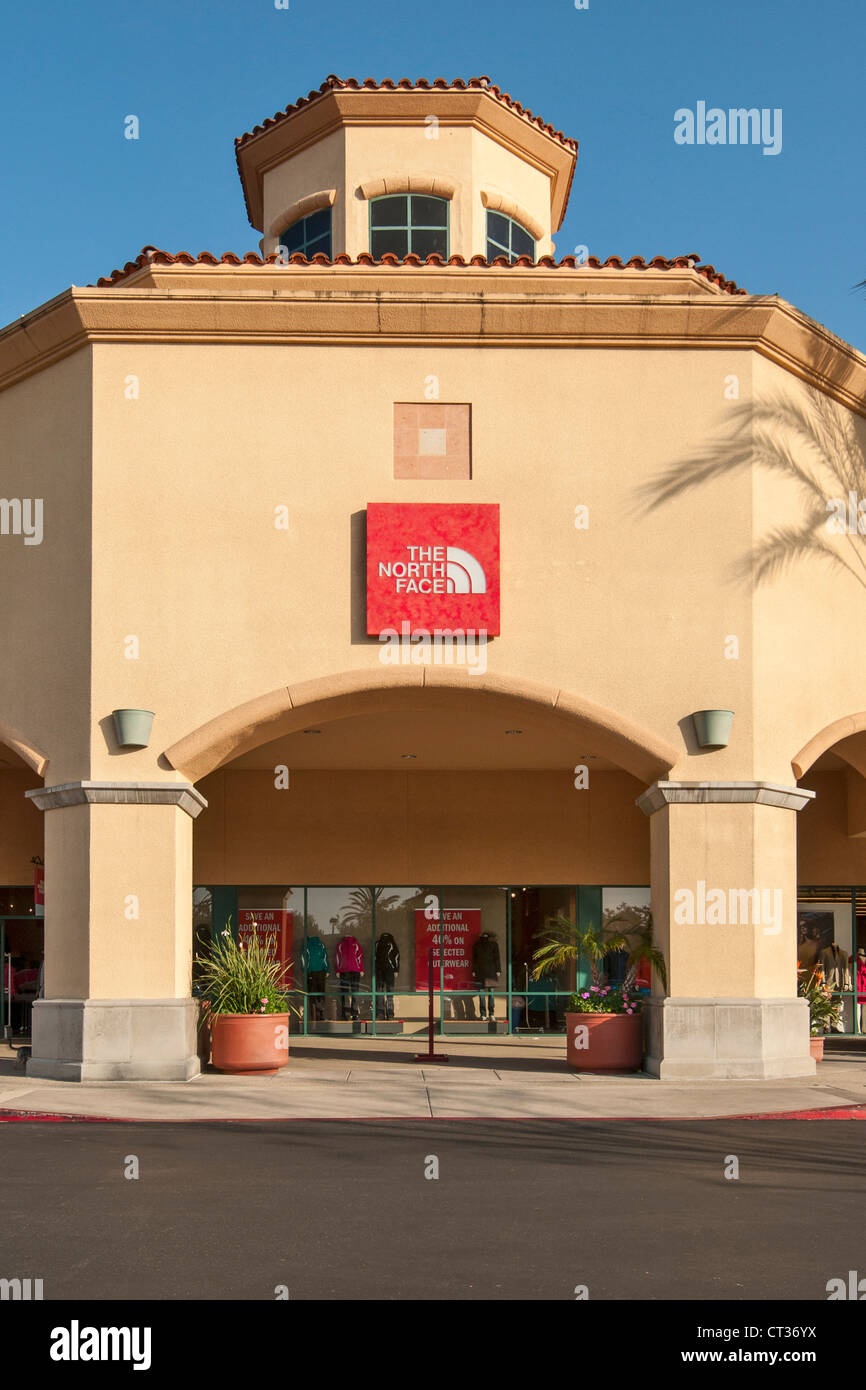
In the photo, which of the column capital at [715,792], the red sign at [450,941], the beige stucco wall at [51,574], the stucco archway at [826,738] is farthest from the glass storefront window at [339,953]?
the stucco archway at [826,738]

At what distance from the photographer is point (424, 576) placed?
57.3 ft

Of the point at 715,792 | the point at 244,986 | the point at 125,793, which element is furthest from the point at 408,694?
the point at 244,986

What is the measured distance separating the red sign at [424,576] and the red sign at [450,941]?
8.47 meters

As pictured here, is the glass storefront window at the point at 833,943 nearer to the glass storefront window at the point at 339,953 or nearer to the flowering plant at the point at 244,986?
the glass storefront window at the point at 339,953

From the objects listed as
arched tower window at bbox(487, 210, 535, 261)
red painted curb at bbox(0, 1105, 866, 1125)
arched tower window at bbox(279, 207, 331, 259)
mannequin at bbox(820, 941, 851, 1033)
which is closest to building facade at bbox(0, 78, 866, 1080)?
red painted curb at bbox(0, 1105, 866, 1125)

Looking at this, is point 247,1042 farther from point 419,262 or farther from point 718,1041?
point 419,262

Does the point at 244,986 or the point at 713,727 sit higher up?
the point at 713,727

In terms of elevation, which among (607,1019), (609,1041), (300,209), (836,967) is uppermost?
(300,209)

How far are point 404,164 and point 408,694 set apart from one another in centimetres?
1062

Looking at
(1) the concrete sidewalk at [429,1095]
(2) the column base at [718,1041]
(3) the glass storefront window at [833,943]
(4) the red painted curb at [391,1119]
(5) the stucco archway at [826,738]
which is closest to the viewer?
(4) the red painted curb at [391,1119]

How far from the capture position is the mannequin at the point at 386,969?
80.3 ft

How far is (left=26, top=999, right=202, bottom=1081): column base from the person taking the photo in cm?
1653

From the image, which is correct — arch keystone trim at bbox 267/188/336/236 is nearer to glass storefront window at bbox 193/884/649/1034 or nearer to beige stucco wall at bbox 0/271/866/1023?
beige stucco wall at bbox 0/271/866/1023

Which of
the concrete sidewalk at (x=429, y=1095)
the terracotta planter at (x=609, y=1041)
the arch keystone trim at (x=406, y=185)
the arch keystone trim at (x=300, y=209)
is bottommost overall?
the concrete sidewalk at (x=429, y=1095)
